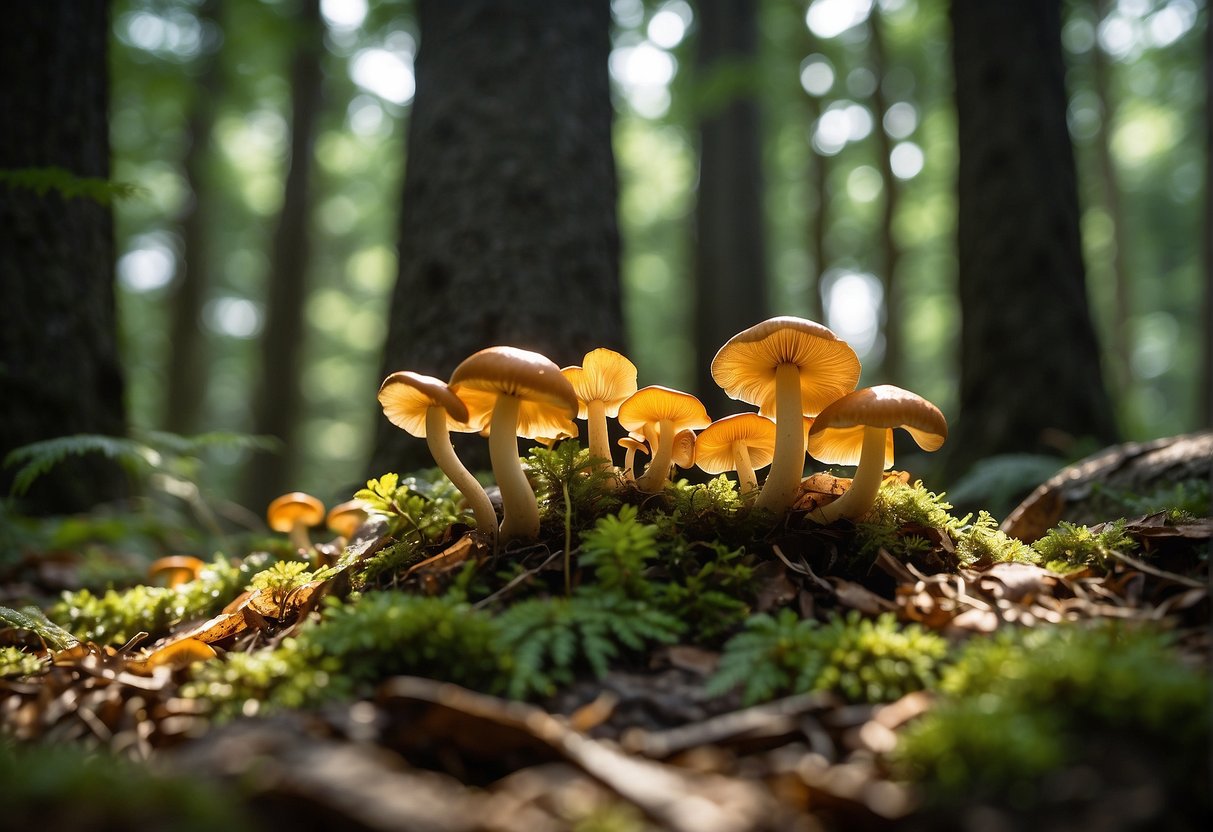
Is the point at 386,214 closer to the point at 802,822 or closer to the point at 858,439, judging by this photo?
the point at 858,439

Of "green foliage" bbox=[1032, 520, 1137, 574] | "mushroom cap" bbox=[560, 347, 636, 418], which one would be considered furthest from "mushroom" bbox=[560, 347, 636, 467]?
"green foliage" bbox=[1032, 520, 1137, 574]

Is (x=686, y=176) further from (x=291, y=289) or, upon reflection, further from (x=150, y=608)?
(x=150, y=608)

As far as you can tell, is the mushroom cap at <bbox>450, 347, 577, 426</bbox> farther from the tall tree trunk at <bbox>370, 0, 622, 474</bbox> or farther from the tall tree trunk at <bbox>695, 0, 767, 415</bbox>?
the tall tree trunk at <bbox>695, 0, 767, 415</bbox>

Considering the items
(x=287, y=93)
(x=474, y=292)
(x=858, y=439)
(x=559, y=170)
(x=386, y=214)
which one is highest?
(x=287, y=93)

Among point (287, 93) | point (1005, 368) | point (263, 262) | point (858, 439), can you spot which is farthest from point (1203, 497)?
point (263, 262)

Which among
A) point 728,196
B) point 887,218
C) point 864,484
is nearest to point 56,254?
point 864,484
